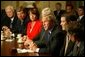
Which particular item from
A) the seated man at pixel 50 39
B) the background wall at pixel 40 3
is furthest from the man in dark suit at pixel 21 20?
the background wall at pixel 40 3

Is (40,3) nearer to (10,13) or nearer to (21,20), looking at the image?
(10,13)

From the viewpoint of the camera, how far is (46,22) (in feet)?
9.04

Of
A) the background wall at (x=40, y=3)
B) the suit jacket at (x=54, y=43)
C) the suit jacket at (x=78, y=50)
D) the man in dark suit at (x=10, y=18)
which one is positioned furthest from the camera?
the background wall at (x=40, y=3)

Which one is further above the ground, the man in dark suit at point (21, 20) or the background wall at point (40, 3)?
the man in dark suit at point (21, 20)

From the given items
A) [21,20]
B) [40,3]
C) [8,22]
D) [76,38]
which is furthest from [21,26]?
[40,3]

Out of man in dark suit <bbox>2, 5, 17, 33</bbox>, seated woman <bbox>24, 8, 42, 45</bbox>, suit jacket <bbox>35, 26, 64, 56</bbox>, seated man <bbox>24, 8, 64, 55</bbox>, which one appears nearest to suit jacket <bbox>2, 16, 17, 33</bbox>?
man in dark suit <bbox>2, 5, 17, 33</bbox>

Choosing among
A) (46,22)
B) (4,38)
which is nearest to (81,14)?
(4,38)

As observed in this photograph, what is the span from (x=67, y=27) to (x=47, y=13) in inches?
22.9

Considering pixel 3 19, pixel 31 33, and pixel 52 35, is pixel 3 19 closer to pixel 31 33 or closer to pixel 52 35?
pixel 31 33

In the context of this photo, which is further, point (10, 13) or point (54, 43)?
point (10, 13)

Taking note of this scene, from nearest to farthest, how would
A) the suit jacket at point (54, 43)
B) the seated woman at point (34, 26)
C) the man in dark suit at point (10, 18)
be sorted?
the suit jacket at point (54, 43) < the seated woman at point (34, 26) < the man in dark suit at point (10, 18)

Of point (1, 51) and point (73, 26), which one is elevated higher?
point (73, 26)

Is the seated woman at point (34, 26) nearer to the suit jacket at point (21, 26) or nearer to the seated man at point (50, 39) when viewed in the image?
the suit jacket at point (21, 26)

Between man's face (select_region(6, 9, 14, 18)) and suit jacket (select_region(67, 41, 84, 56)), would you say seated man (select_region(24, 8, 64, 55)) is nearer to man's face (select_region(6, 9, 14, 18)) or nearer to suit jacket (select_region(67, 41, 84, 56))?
suit jacket (select_region(67, 41, 84, 56))
